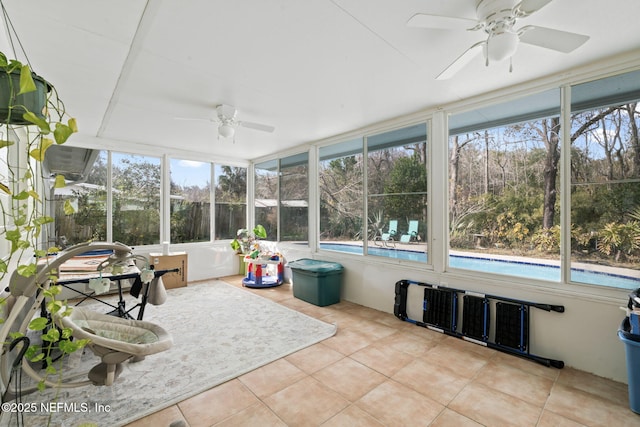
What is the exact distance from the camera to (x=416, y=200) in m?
3.89

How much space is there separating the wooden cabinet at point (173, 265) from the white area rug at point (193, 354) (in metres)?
0.59

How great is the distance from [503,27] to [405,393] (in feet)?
8.77

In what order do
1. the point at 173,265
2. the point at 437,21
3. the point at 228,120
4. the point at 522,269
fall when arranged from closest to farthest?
1. the point at 437,21
2. the point at 522,269
3. the point at 228,120
4. the point at 173,265

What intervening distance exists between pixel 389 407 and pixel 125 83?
3.66 metres

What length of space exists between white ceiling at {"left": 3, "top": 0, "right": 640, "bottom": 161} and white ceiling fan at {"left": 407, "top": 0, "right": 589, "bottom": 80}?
0.46 feet

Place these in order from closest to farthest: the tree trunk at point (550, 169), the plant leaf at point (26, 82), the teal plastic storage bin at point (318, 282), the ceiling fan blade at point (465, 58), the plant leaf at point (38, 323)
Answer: the plant leaf at point (26, 82)
the plant leaf at point (38, 323)
the ceiling fan blade at point (465, 58)
the tree trunk at point (550, 169)
the teal plastic storage bin at point (318, 282)

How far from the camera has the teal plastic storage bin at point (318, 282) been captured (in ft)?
14.2

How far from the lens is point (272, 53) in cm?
237

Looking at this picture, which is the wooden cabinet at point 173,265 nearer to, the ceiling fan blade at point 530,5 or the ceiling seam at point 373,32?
the ceiling seam at point 373,32

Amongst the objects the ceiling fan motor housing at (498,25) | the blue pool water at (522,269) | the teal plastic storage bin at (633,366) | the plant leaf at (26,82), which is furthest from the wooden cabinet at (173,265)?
the teal plastic storage bin at (633,366)

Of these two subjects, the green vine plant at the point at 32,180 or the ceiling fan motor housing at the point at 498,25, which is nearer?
the green vine plant at the point at 32,180

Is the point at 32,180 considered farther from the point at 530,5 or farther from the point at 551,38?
the point at 551,38

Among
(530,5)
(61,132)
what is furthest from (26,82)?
(530,5)

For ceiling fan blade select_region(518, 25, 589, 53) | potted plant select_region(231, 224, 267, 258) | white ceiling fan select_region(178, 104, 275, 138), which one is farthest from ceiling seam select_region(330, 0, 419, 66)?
potted plant select_region(231, 224, 267, 258)
